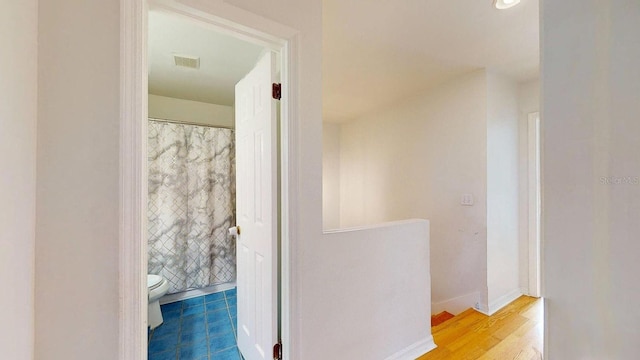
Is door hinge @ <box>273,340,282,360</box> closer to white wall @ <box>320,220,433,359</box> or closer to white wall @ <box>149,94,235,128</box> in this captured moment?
white wall @ <box>320,220,433,359</box>

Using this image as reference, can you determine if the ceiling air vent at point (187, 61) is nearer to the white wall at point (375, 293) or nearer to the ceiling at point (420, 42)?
the ceiling at point (420, 42)

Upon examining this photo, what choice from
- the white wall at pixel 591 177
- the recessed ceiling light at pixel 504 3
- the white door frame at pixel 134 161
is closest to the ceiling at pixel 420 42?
the recessed ceiling light at pixel 504 3

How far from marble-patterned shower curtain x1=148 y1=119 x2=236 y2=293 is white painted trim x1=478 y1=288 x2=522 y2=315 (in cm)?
263

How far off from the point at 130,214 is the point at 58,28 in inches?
25.1

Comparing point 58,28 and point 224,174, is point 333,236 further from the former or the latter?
point 224,174

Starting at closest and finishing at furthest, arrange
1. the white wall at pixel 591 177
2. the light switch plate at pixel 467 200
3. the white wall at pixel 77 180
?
the white wall at pixel 591 177, the white wall at pixel 77 180, the light switch plate at pixel 467 200

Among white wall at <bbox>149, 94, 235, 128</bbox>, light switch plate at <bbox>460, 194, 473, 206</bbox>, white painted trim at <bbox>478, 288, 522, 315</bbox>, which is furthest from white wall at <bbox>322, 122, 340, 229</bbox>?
white painted trim at <bbox>478, 288, 522, 315</bbox>

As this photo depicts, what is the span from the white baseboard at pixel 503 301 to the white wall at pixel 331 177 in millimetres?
2317

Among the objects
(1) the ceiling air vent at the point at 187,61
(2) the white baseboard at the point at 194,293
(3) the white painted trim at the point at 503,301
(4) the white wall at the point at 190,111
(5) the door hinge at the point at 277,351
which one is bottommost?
(2) the white baseboard at the point at 194,293

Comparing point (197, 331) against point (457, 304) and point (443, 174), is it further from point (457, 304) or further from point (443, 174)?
point (443, 174)

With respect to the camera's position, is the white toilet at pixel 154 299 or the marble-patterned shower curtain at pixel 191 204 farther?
the marble-patterned shower curtain at pixel 191 204

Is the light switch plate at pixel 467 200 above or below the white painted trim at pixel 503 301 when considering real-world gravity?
above

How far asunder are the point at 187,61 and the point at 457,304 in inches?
130

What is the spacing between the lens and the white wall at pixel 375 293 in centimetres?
132
